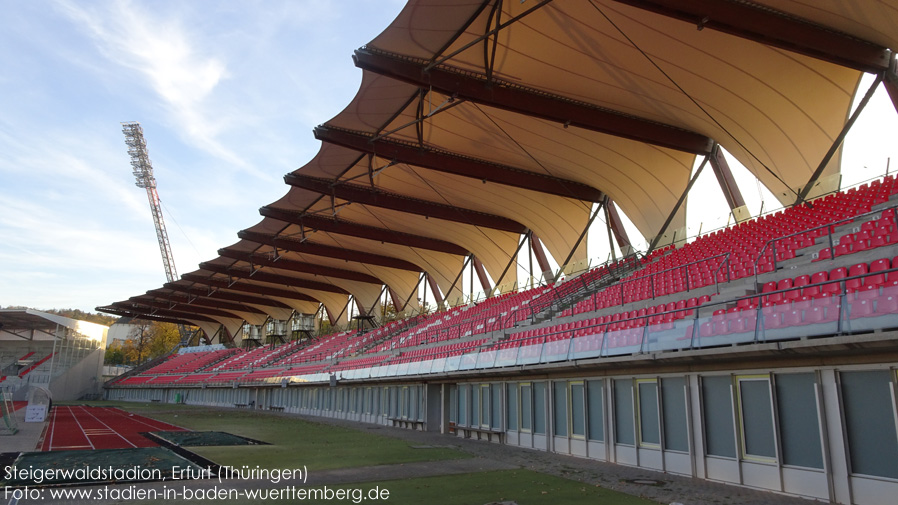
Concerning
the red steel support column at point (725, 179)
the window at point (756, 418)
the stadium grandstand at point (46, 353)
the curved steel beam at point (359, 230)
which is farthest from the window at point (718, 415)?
the stadium grandstand at point (46, 353)

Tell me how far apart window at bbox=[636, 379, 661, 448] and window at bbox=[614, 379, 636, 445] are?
0.25m

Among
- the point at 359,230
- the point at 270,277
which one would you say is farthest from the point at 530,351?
the point at 270,277

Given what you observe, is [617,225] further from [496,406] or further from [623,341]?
[623,341]

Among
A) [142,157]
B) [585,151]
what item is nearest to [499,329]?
[585,151]

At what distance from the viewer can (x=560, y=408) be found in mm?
15961

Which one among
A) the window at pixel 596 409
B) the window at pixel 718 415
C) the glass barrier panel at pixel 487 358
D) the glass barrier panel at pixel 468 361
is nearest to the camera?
the window at pixel 718 415

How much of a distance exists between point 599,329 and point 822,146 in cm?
1155

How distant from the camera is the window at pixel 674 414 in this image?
12023 mm

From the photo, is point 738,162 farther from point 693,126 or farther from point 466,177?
point 466,177

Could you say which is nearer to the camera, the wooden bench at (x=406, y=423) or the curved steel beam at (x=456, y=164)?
the wooden bench at (x=406, y=423)

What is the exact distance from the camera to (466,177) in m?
30.5

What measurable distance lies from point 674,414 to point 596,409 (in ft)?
8.45

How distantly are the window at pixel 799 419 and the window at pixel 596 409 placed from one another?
4642 millimetres

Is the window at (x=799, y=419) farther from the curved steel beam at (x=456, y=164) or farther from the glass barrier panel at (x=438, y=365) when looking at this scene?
the curved steel beam at (x=456, y=164)
